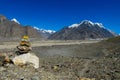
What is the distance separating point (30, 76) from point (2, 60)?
5.96 m

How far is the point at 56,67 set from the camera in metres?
29.7

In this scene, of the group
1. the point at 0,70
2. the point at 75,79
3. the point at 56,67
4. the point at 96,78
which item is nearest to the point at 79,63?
the point at 56,67

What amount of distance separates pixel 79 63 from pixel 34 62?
8.21 meters

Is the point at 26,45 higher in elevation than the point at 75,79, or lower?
higher

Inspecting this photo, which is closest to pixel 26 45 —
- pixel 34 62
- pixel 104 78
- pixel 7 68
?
pixel 34 62

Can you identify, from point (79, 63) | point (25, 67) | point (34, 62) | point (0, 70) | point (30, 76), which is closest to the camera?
point (30, 76)

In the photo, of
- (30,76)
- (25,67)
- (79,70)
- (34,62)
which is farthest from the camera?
(79,70)

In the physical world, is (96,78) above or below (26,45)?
below

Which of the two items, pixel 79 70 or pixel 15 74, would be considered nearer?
pixel 15 74

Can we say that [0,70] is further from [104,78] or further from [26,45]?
[104,78]

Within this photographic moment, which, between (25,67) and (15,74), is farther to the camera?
(25,67)

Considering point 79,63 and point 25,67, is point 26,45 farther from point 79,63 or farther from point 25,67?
point 79,63

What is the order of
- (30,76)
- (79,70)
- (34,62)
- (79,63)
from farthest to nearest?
(79,63)
(79,70)
(34,62)
(30,76)

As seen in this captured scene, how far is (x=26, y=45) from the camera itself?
25297mm
